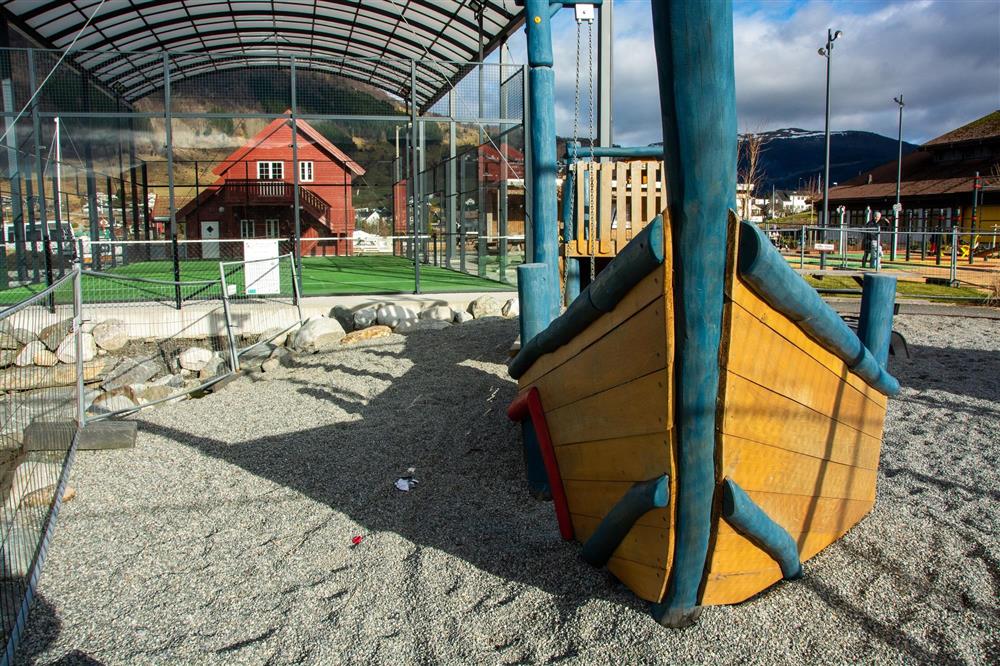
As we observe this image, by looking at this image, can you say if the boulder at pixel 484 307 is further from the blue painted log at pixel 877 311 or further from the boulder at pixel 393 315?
the blue painted log at pixel 877 311

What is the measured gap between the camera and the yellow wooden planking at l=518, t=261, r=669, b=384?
9.71 feet

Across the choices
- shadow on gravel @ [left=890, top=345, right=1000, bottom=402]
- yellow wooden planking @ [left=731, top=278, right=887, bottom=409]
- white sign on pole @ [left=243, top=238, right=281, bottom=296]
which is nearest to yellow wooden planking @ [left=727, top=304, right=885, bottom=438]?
yellow wooden planking @ [left=731, top=278, right=887, bottom=409]

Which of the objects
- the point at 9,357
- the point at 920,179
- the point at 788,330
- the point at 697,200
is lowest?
the point at 9,357

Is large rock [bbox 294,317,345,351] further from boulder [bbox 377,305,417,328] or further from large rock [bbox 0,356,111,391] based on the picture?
large rock [bbox 0,356,111,391]

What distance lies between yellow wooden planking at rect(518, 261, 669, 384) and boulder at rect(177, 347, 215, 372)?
352 inches

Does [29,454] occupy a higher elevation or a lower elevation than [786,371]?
lower

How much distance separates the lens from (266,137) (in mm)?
21203

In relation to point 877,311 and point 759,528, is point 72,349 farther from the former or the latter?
point 759,528

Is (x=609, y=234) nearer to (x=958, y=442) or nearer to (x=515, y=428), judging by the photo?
(x=515, y=428)

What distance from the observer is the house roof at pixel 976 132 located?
1593 inches

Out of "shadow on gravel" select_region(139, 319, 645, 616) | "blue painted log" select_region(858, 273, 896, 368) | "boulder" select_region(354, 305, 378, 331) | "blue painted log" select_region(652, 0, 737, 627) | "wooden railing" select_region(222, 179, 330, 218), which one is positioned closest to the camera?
"blue painted log" select_region(652, 0, 737, 627)

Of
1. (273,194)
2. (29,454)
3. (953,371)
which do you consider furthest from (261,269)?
(273,194)

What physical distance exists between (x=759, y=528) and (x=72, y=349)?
398 inches

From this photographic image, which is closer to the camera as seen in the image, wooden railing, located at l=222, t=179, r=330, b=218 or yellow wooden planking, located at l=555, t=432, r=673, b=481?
yellow wooden planking, located at l=555, t=432, r=673, b=481
